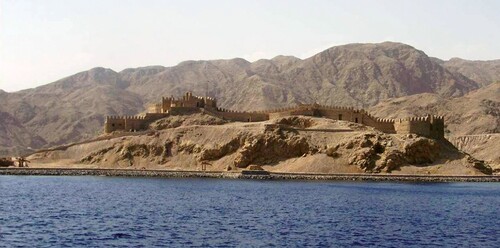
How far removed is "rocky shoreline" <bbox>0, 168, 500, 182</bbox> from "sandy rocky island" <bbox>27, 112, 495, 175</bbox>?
8.28 feet

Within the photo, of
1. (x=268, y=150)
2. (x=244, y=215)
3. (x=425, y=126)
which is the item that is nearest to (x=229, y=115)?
(x=268, y=150)

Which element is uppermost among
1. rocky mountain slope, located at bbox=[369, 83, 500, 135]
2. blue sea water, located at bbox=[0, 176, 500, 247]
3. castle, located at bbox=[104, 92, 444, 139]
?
rocky mountain slope, located at bbox=[369, 83, 500, 135]

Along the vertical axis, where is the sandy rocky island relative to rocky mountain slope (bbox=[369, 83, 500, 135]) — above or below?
below

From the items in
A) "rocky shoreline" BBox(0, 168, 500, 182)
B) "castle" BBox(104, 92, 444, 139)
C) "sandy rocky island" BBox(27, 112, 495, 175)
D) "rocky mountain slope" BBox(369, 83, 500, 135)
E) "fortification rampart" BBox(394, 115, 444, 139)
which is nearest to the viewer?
"rocky shoreline" BBox(0, 168, 500, 182)

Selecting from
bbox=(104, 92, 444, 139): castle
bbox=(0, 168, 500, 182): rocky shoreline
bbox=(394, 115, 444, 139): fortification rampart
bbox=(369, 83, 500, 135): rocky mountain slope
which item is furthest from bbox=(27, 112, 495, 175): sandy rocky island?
bbox=(369, 83, 500, 135): rocky mountain slope

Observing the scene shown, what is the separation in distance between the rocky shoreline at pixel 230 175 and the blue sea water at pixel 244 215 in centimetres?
947

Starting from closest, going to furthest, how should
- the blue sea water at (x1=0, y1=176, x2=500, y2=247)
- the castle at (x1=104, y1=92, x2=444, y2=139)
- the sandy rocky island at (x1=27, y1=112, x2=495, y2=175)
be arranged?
the blue sea water at (x1=0, y1=176, x2=500, y2=247) < the sandy rocky island at (x1=27, y1=112, x2=495, y2=175) < the castle at (x1=104, y1=92, x2=444, y2=139)

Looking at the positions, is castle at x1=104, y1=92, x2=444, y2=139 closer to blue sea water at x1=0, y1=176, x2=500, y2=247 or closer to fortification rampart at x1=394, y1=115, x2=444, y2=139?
fortification rampart at x1=394, y1=115, x2=444, y2=139

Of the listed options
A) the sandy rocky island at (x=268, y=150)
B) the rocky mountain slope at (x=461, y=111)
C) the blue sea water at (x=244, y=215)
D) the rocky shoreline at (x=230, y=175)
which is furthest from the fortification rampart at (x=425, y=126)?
the rocky mountain slope at (x=461, y=111)

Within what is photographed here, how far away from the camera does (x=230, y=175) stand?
343 ft

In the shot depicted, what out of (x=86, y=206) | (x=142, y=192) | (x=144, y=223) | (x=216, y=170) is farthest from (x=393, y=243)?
(x=216, y=170)

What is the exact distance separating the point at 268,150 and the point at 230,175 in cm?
864

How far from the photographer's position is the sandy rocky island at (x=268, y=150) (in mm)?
106250

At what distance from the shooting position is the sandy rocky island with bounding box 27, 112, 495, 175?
106250 mm
